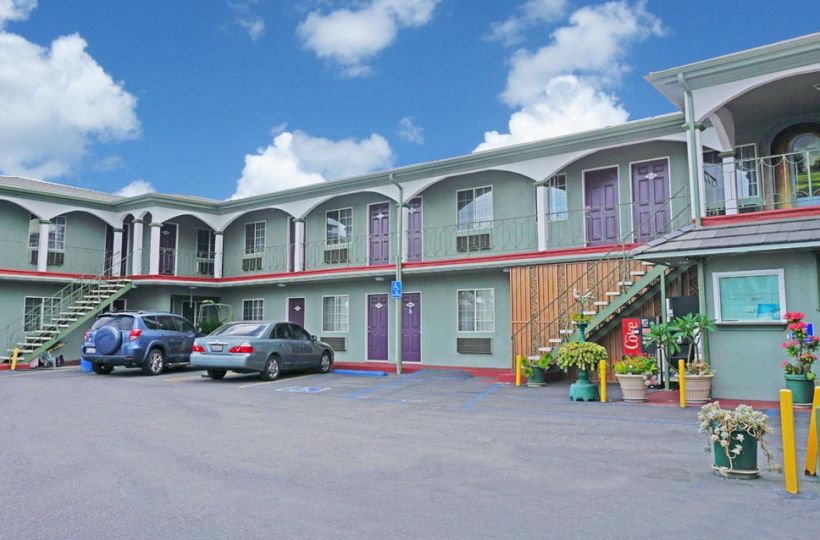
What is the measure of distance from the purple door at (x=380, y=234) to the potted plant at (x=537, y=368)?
7.51 m

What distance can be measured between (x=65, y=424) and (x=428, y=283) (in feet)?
38.0

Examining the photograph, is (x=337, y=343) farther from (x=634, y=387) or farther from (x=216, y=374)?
(x=634, y=387)

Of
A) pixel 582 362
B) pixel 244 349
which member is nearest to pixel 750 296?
pixel 582 362

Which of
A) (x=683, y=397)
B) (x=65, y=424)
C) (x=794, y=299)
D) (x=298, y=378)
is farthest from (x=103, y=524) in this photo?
(x=298, y=378)

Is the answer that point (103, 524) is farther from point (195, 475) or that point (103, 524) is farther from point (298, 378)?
point (298, 378)

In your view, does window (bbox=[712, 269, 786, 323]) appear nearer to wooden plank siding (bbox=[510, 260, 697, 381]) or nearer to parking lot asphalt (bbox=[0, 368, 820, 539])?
parking lot asphalt (bbox=[0, 368, 820, 539])

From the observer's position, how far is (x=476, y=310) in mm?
18125

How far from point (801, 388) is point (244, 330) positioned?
11.8 meters

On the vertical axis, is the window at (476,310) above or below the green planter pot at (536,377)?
above

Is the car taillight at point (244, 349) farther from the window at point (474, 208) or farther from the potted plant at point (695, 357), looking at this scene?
the potted plant at point (695, 357)

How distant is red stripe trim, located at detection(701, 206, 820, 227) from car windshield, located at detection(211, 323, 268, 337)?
406 inches

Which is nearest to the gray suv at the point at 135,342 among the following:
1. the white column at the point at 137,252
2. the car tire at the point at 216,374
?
the car tire at the point at 216,374

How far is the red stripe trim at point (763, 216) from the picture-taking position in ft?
36.6

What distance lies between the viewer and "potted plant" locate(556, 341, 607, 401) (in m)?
11.5
